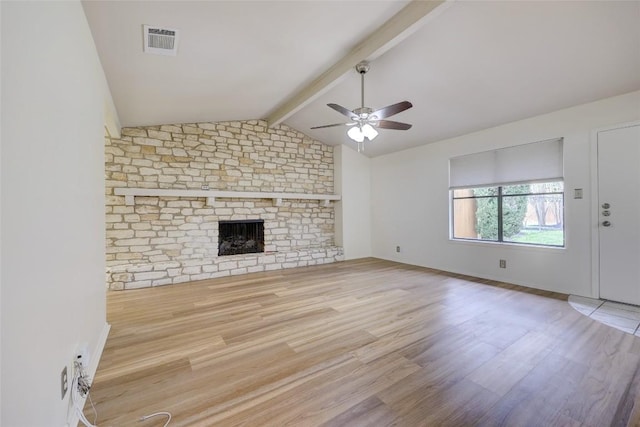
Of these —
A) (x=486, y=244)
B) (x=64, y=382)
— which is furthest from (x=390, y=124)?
(x=64, y=382)

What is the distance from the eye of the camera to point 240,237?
5.20 meters

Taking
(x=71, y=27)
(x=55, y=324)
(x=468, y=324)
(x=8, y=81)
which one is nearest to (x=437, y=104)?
(x=468, y=324)

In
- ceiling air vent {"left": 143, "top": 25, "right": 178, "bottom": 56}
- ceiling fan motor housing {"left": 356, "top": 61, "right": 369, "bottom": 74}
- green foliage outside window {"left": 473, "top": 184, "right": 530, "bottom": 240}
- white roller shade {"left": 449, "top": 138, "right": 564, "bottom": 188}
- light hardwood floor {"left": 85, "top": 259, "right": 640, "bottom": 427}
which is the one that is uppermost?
ceiling fan motor housing {"left": 356, "top": 61, "right": 369, "bottom": 74}

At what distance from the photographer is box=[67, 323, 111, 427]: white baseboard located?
140cm

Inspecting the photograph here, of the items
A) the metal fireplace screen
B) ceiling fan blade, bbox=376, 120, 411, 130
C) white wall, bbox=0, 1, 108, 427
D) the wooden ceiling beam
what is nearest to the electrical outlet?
white wall, bbox=0, 1, 108, 427

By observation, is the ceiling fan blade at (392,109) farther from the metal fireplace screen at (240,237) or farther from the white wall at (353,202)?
the metal fireplace screen at (240,237)

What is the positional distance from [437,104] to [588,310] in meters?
2.99

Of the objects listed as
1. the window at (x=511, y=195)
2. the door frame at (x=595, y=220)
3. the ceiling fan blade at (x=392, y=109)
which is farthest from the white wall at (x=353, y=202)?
the door frame at (x=595, y=220)

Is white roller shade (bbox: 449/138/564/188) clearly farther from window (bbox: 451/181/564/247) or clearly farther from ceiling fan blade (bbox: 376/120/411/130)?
ceiling fan blade (bbox: 376/120/411/130)

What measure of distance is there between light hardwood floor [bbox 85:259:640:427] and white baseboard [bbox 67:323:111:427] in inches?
1.9

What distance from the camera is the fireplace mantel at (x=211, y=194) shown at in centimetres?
413

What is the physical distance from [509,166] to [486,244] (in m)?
1.22

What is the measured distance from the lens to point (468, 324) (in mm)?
→ 2650

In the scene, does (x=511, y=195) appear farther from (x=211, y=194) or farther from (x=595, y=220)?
(x=211, y=194)
